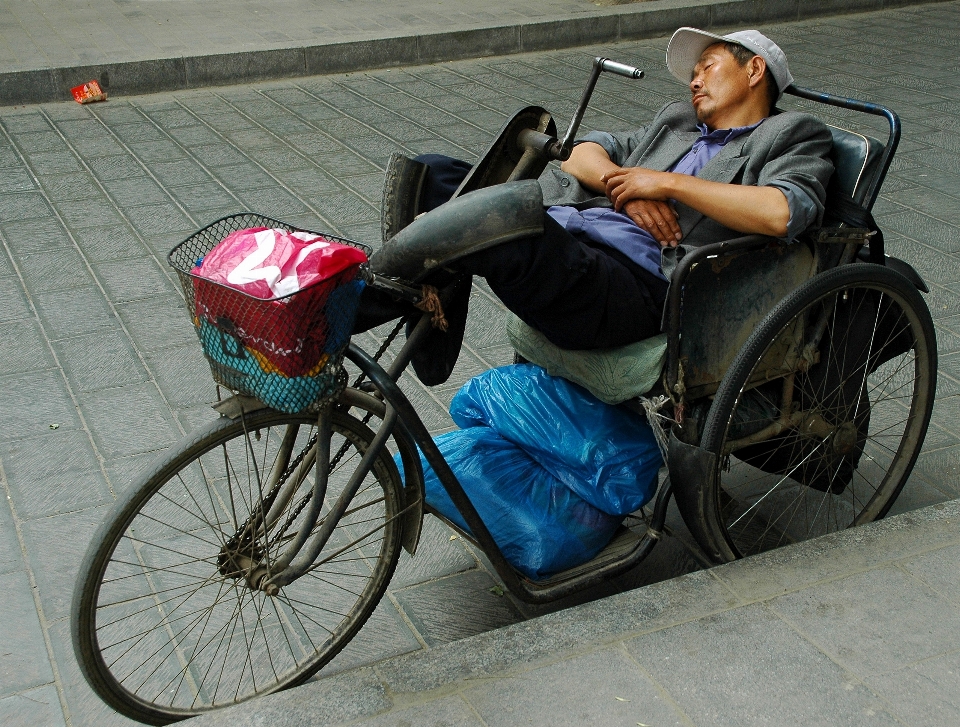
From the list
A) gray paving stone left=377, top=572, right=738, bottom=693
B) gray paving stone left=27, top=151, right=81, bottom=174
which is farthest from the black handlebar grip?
gray paving stone left=27, top=151, right=81, bottom=174

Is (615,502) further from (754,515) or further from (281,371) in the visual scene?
(281,371)

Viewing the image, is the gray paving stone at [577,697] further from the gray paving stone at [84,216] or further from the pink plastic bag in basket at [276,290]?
the gray paving stone at [84,216]

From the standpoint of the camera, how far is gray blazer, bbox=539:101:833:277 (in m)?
2.54

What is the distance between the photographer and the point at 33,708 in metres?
2.28

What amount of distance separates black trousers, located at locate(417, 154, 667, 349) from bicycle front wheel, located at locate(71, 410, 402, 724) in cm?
43

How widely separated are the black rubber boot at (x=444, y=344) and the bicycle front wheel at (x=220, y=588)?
23cm

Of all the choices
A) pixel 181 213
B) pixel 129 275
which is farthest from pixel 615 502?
pixel 181 213

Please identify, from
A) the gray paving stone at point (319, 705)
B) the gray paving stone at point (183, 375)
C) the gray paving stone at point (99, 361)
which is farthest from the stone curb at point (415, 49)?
the gray paving stone at point (319, 705)

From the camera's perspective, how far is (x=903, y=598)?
2.43m

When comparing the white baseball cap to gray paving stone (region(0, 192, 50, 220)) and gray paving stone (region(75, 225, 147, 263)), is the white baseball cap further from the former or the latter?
gray paving stone (region(0, 192, 50, 220))

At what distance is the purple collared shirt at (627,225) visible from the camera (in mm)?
2584

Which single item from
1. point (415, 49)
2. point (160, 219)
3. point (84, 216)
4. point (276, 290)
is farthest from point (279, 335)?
point (415, 49)

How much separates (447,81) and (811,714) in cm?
570

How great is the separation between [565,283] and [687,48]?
0.98 m
